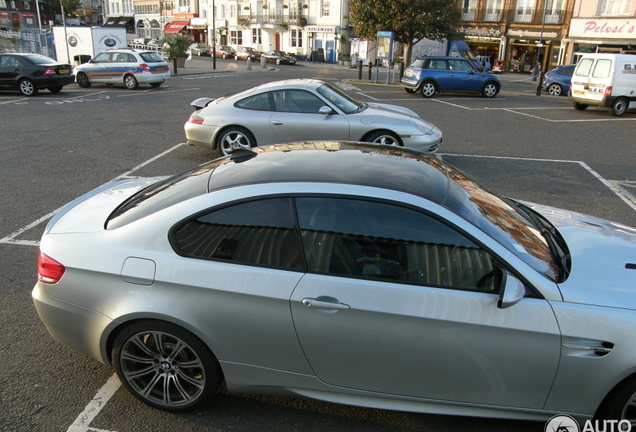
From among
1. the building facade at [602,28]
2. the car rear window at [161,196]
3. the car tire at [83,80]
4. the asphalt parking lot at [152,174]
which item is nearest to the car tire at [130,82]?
the asphalt parking lot at [152,174]

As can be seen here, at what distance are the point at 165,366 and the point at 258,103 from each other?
6.41 m

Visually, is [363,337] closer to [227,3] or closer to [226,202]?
[226,202]

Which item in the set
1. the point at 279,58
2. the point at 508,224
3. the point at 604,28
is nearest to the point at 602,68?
the point at 508,224

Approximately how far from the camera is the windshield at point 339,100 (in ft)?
28.0

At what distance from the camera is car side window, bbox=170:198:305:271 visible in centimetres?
276

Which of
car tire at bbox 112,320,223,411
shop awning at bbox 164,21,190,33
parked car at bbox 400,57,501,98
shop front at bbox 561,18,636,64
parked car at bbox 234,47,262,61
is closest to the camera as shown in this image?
car tire at bbox 112,320,223,411

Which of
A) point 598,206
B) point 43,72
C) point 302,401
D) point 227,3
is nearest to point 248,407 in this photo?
point 302,401

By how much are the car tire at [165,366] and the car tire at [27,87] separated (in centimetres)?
1817

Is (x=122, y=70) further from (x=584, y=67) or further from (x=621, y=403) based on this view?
(x=621, y=403)

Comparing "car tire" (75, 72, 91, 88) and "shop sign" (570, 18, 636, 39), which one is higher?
"shop sign" (570, 18, 636, 39)

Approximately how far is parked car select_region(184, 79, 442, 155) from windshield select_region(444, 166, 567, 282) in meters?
4.93

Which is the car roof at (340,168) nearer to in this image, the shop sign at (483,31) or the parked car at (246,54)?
the shop sign at (483,31)

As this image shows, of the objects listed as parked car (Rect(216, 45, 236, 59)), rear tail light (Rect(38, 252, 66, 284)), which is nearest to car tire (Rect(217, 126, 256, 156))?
rear tail light (Rect(38, 252, 66, 284))

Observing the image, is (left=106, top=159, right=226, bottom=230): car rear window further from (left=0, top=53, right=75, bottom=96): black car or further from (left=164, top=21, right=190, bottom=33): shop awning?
(left=164, top=21, right=190, bottom=33): shop awning
